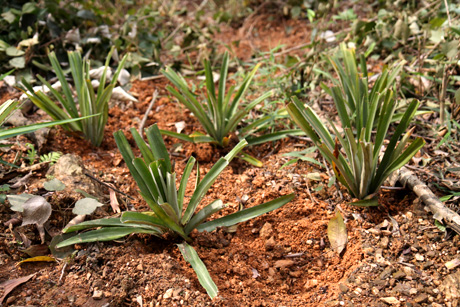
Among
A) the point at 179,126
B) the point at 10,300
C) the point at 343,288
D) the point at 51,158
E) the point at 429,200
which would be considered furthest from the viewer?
the point at 179,126

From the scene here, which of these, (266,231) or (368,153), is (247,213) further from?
(368,153)

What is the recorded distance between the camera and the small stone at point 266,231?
1.77 metres

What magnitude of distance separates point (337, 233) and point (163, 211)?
76cm

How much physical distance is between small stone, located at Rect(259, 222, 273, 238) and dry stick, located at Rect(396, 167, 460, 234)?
67 centimetres

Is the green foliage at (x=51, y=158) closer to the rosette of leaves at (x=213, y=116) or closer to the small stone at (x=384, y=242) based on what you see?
the rosette of leaves at (x=213, y=116)

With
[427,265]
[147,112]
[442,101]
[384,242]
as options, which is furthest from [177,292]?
[442,101]

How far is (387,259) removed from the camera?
63.3 inches

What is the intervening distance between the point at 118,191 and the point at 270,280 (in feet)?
2.64

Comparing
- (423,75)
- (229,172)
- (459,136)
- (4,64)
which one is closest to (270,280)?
(229,172)

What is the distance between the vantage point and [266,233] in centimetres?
177

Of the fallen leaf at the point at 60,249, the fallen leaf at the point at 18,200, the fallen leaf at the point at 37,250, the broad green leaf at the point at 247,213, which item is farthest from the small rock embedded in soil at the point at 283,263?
the fallen leaf at the point at 18,200

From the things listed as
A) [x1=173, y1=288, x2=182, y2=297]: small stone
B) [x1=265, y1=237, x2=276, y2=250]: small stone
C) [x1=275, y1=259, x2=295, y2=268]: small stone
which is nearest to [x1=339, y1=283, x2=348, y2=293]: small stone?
[x1=275, y1=259, x2=295, y2=268]: small stone

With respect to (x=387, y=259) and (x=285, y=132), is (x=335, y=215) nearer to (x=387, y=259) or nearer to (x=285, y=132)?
(x=387, y=259)

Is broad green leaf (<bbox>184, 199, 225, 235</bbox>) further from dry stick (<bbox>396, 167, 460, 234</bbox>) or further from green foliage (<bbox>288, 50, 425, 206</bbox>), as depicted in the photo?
dry stick (<bbox>396, 167, 460, 234</bbox>)
